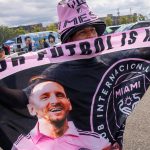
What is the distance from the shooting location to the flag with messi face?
2.91 metres

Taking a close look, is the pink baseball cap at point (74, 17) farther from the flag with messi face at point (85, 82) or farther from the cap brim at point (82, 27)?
the flag with messi face at point (85, 82)

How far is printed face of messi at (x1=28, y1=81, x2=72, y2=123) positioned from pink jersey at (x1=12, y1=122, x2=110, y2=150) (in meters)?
0.11

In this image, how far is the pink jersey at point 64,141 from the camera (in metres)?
2.85

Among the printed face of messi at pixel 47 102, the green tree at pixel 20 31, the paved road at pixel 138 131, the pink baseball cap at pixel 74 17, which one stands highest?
the pink baseball cap at pixel 74 17

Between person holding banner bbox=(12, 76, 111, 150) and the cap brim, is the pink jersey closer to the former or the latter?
person holding banner bbox=(12, 76, 111, 150)

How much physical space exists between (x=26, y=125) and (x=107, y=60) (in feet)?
2.45

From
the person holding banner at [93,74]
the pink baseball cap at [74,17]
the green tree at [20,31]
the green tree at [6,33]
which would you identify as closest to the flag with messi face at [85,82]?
the person holding banner at [93,74]

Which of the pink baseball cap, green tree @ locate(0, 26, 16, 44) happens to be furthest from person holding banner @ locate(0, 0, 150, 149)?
green tree @ locate(0, 26, 16, 44)

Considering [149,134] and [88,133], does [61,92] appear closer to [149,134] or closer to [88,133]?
[88,133]

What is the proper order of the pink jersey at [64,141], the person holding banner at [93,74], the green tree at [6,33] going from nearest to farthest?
the pink jersey at [64,141], the person holding banner at [93,74], the green tree at [6,33]

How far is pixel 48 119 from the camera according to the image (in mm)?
2875

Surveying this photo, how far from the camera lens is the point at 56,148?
284 cm

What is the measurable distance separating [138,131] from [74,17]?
3.02 meters

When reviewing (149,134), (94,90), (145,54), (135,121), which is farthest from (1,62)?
(135,121)
